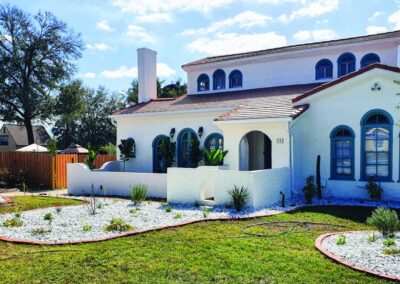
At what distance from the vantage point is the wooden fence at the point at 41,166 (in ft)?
71.8

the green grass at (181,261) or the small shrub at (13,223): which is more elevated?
the green grass at (181,261)

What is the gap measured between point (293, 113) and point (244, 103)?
4404 mm

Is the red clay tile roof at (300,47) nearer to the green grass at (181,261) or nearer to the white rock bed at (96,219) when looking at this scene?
the white rock bed at (96,219)

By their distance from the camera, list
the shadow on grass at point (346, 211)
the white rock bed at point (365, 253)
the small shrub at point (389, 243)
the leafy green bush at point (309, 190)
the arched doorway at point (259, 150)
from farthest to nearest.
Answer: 1. the arched doorway at point (259, 150)
2. the leafy green bush at point (309, 190)
3. the shadow on grass at point (346, 211)
4. the small shrub at point (389, 243)
5. the white rock bed at point (365, 253)

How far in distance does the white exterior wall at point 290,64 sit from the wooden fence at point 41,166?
34.0 feet

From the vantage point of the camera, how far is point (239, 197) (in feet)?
42.1

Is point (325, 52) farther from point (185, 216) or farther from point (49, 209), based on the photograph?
point (49, 209)

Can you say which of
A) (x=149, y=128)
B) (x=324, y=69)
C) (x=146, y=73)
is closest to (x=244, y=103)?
(x=324, y=69)

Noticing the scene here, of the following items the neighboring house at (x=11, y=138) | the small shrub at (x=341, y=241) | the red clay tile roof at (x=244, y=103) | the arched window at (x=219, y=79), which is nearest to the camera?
the small shrub at (x=341, y=241)

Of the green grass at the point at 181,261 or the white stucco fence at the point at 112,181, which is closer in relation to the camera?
the green grass at the point at 181,261

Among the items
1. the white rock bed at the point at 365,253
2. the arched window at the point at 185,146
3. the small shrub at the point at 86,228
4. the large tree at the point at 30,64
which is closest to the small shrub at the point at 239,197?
the white rock bed at the point at 365,253

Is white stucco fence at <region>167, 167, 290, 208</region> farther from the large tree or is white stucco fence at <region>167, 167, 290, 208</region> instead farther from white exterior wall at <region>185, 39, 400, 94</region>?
the large tree

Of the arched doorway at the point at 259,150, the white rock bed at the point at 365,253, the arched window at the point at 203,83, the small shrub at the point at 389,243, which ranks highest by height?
the arched window at the point at 203,83

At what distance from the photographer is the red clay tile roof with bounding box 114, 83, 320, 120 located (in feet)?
53.5
